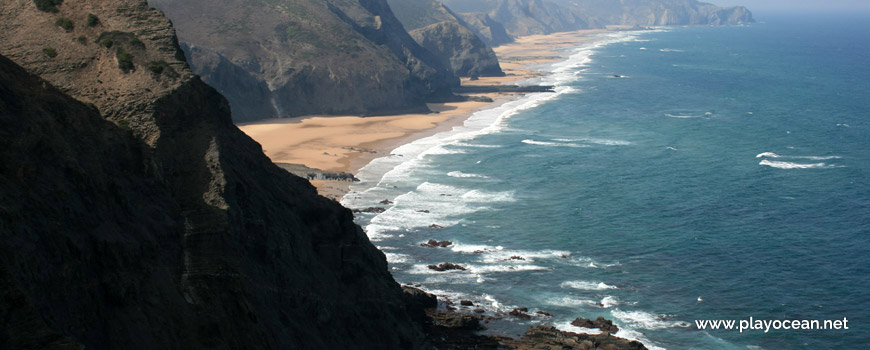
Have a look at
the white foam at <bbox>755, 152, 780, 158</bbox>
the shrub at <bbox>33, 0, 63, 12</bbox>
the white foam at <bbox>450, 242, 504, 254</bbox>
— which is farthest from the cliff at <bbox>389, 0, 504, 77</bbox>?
the shrub at <bbox>33, 0, 63, 12</bbox>

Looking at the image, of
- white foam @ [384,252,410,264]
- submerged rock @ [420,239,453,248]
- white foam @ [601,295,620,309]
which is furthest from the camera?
submerged rock @ [420,239,453,248]

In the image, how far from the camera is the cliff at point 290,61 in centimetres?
9175

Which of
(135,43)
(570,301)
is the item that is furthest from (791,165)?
(135,43)

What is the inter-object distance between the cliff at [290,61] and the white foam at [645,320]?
60.3 metres

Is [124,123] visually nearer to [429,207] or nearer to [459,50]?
[429,207]

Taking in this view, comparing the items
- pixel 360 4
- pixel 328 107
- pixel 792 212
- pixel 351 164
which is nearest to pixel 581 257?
pixel 792 212

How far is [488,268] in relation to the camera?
4375cm

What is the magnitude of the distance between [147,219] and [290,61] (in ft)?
262

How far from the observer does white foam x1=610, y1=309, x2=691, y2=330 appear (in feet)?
120

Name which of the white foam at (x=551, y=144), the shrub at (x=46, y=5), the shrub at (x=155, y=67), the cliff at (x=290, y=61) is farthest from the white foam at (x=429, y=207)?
the cliff at (x=290, y=61)

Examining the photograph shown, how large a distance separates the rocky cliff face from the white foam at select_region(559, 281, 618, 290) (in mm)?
12301

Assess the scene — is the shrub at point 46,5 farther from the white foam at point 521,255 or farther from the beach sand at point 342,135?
the beach sand at point 342,135

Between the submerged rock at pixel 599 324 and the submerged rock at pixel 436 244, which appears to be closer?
the submerged rock at pixel 599 324

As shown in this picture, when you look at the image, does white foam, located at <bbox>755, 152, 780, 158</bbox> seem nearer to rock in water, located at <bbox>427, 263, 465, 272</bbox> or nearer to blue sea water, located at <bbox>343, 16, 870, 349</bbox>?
blue sea water, located at <bbox>343, 16, 870, 349</bbox>
